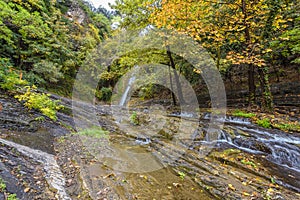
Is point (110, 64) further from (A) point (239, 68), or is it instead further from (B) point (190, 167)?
(B) point (190, 167)

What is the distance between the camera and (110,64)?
2052 cm

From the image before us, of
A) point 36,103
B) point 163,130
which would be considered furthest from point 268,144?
point 36,103

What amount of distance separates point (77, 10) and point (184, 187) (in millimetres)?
26756

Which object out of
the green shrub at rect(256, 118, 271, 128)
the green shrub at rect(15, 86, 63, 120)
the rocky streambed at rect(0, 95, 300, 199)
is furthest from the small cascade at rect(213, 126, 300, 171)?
the green shrub at rect(15, 86, 63, 120)

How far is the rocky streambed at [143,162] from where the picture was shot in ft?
10.3

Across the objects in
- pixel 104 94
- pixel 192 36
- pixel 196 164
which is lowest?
pixel 196 164

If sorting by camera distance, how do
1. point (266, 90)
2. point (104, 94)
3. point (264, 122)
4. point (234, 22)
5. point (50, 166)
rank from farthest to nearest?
point (104, 94)
point (266, 90)
point (264, 122)
point (234, 22)
point (50, 166)

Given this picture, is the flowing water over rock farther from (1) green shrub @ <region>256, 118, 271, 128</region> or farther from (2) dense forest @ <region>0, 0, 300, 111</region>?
(2) dense forest @ <region>0, 0, 300, 111</region>

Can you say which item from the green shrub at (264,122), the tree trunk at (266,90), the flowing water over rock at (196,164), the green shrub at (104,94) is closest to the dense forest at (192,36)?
the tree trunk at (266,90)

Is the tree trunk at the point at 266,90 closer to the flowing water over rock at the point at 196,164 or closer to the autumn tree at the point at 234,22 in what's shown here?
the autumn tree at the point at 234,22

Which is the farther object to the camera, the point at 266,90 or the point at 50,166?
the point at 266,90

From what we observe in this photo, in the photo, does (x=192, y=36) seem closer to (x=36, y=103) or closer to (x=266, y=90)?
(x=266, y=90)

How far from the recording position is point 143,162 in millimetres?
4664

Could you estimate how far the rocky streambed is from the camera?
124 inches
